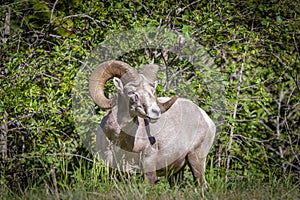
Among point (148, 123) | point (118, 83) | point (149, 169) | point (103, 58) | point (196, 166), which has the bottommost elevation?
point (196, 166)

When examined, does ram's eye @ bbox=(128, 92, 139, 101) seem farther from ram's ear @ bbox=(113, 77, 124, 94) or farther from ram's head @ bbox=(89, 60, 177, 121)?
ram's ear @ bbox=(113, 77, 124, 94)

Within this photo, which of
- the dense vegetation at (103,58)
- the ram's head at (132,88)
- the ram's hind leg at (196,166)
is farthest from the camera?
the dense vegetation at (103,58)

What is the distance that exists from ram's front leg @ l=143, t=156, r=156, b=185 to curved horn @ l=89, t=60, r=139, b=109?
34.0 inches

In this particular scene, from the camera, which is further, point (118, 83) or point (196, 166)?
point (196, 166)

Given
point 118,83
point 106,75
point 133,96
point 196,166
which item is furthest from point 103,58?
point 196,166

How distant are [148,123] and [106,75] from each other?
2.78ft

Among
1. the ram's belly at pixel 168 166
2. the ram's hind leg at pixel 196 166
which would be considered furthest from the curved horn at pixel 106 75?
the ram's hind leg at pixel 196 166

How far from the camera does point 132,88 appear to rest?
640 cm

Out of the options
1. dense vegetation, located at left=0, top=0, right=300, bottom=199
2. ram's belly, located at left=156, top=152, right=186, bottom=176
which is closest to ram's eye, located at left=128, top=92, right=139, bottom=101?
ram's belly, located at left=156, top=152, right=186, bottom=176

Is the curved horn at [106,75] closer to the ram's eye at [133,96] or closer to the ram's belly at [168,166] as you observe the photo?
the ram's eye at [133,96]

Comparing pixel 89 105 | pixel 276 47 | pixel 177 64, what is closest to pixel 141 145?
pixel 89 105

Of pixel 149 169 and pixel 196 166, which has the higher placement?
pixel 149 169

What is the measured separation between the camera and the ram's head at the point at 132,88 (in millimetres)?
6176

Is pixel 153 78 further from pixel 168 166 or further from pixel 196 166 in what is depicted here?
pixel 196 166
